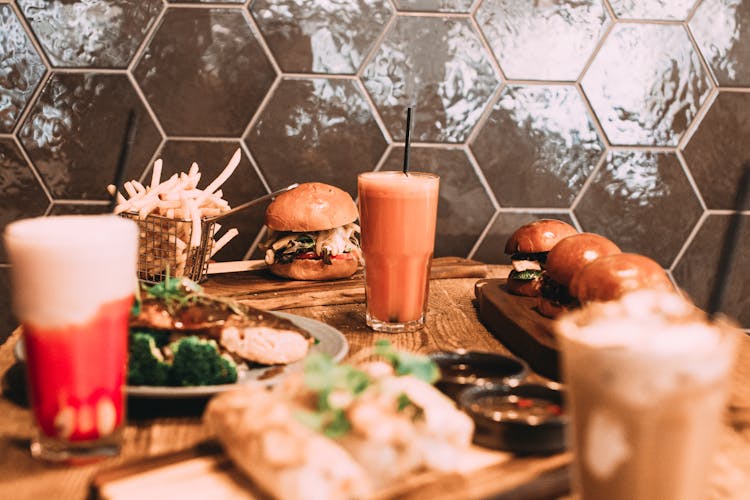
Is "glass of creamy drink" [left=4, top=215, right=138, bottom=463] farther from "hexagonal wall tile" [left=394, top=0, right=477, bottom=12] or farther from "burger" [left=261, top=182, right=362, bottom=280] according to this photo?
"hexagonal wall tile" [left=394, top=0, right=477, bottom=12]

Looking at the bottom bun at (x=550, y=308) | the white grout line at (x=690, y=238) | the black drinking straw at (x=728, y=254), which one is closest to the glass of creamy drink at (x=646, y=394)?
the black drinking straw at (x=728, y=254)

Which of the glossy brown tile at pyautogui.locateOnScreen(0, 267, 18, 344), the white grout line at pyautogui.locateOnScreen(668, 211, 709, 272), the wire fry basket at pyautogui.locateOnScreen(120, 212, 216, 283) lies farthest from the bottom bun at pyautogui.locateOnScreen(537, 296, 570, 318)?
the glossy brown tile at pyautogui.locateOnScreen(0, 267, 18, 344)

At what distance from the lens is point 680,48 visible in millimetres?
2361

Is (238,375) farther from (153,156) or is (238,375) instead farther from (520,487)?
(153,156)

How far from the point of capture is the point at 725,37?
237cm

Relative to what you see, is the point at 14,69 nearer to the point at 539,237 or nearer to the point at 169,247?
the point at 169,247

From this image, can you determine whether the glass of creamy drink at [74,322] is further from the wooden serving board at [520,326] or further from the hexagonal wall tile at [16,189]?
the hexagonal wall tile at [16,189]

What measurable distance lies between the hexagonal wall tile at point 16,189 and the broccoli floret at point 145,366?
1.39m

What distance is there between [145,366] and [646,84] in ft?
6.06

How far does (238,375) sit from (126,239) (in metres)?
0.32

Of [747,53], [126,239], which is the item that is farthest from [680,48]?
[126,239]

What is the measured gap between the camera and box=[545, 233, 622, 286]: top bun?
144cm

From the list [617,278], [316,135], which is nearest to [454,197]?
[316,135]

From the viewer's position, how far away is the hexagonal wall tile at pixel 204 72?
221 centimetres
